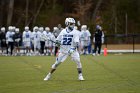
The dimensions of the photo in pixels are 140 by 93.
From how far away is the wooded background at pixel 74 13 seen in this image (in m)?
62.7

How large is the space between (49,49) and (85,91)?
27.4m

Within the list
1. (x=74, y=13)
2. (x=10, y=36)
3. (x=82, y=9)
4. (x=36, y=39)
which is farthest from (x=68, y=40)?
(x=74, y=13)

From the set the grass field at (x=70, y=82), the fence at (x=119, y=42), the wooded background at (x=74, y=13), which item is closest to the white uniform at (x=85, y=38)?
the fence at (x=119, y=42)

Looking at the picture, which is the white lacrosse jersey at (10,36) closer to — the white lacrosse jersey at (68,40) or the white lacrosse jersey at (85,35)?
the white lacrosse jersey at (85,35)

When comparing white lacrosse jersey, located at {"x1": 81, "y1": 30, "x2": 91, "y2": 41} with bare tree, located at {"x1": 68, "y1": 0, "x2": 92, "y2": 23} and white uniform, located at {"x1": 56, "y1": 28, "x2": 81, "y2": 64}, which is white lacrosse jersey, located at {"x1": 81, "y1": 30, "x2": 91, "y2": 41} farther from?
white uniform, located at {"x1": 56, "y1": 28, "x2": 81, "y2": 64}

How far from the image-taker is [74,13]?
64875 mm

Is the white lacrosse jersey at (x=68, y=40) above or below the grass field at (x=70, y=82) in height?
above

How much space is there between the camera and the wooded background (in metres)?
62.7

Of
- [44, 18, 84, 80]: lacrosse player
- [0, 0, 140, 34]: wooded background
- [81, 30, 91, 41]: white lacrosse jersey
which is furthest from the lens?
[0, 0, 140, 34]: wooded background

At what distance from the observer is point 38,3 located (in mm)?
68312

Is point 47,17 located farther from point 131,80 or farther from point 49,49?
point 131,80

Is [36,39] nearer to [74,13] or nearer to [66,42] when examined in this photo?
[66,42]

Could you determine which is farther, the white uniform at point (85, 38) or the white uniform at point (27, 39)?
the white uniform at point (85, 38)

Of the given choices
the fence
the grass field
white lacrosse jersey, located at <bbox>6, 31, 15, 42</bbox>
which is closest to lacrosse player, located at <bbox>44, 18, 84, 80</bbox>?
the grass field
